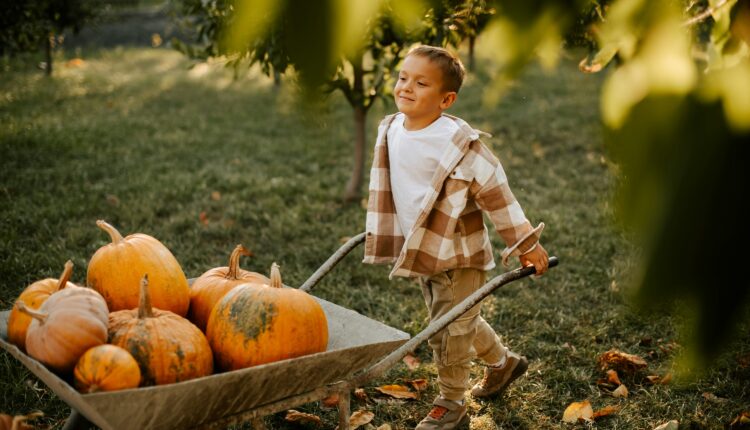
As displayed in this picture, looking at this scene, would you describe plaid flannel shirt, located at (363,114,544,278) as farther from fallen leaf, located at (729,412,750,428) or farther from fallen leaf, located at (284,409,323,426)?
fallen leaf, located at (729,412,750,428)

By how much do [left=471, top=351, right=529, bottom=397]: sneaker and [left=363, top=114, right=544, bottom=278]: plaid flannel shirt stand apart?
0.52 meters

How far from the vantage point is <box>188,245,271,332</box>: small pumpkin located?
7.90ft

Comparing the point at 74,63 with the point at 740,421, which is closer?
the point at 740,421

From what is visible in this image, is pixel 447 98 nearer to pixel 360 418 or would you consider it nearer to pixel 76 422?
pixel 360 418

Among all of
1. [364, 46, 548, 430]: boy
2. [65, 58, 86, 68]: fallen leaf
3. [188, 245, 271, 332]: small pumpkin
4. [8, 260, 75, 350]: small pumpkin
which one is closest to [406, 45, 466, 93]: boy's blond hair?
[364, 46, 548, 430]: boy

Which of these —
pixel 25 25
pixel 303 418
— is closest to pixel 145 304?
pixel 303 418

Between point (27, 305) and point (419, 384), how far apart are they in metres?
1.77

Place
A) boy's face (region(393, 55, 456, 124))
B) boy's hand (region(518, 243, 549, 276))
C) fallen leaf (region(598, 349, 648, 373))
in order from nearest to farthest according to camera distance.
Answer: boy's hand (region(518, 243, 549, 276))
boy's face (region(393, 55, 456, 124))
fallen leaf (region(598, 349, 648, 373))

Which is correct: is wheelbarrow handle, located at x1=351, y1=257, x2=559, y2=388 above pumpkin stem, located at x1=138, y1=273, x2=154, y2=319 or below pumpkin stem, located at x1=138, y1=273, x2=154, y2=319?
below

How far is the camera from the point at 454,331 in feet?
9.13

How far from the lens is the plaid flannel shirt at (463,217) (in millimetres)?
2627

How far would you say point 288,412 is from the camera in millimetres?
2965

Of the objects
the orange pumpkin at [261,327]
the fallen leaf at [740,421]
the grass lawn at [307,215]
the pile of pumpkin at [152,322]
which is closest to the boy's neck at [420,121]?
the grass lawn at [307,215]

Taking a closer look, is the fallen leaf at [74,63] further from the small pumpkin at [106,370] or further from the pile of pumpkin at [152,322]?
the small pumpkin at [106,370]
